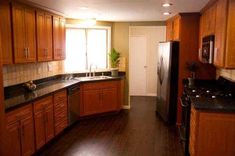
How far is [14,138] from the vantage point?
301 centimetres

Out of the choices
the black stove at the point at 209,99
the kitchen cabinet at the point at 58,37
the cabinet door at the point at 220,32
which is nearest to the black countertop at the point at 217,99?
Result: the black stove at the point at 209,99

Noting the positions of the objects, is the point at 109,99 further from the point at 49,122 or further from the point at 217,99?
the point at 217,99

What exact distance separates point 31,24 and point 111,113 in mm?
2999

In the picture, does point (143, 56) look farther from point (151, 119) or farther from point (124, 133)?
point (124, 133)

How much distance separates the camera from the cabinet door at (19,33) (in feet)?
11.2

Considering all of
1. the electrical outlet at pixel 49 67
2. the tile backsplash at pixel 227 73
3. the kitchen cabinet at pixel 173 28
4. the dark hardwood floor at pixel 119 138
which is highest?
the kitchen cabinet at pixel 173 28

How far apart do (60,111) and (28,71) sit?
92cm

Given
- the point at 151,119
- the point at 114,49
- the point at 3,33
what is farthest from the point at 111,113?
the point at 3,33

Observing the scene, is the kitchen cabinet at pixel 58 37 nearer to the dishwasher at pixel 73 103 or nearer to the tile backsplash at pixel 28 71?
the tile backsplash at pixel 28 71

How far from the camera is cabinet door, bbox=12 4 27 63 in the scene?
3422mm

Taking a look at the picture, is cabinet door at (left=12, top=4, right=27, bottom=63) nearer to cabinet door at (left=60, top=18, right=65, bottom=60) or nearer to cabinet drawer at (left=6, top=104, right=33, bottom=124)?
cabinet drawer at (left=6, top=104, right=33, bottom=124)

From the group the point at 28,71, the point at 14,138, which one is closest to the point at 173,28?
the point at 28,71

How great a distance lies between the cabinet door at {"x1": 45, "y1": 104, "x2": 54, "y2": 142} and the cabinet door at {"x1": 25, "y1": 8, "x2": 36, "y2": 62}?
86 centimetres

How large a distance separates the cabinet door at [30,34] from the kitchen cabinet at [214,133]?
2649 mm
